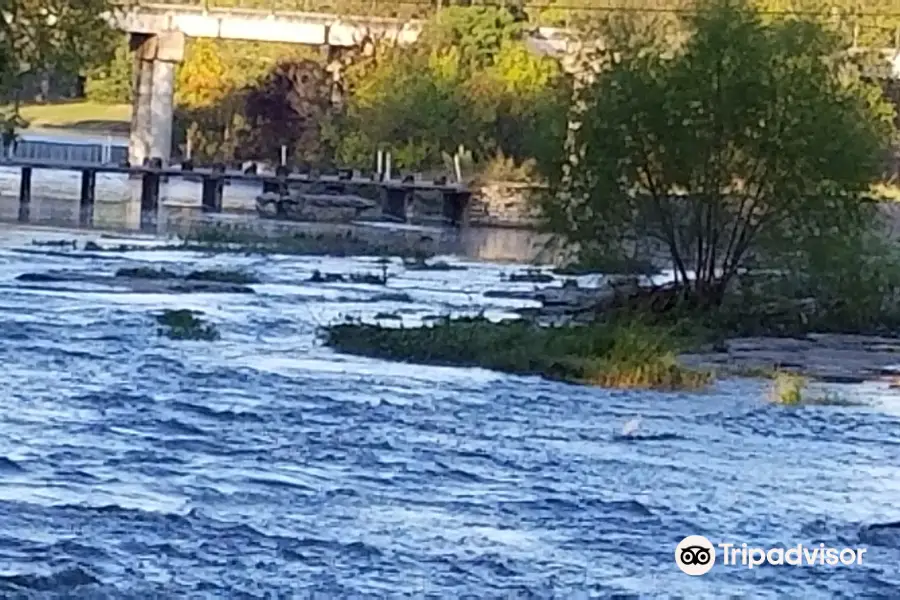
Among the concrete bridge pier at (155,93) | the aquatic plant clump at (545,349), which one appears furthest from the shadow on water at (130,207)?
the aquatic plant clump at (545,349)

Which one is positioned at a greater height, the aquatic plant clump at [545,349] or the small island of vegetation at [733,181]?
the small island of vegetation at [733,181]

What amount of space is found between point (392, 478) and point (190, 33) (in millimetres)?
69943

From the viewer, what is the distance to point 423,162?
80.1 meters

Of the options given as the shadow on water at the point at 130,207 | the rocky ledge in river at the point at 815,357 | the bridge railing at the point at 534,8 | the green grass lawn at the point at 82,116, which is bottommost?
the shadow on water at the point at 130,207

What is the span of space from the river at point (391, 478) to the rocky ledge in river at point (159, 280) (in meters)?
7.42

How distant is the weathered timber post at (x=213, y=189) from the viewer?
234 feet

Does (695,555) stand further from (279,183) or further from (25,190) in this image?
(25,190)

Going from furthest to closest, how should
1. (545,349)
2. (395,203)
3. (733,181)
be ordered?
(395,203), (733,181), (545,349)

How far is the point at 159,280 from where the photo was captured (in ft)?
132

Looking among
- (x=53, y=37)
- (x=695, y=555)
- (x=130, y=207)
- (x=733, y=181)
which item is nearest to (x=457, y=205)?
(x=130, y=207)

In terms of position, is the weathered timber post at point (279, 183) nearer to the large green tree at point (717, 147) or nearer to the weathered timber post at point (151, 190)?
the weathered timber post at point (151, 190)

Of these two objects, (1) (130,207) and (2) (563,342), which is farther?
(1) (130,207)

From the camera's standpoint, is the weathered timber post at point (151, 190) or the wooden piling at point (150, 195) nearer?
the wooden piling at point (150, 195)

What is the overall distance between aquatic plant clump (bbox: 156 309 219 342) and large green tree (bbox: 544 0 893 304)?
6092mm
